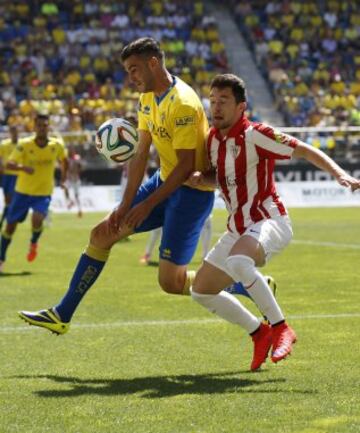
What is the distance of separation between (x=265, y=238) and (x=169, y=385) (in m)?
1.12

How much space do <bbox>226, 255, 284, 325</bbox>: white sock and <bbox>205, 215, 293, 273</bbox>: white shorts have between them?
0.17 m

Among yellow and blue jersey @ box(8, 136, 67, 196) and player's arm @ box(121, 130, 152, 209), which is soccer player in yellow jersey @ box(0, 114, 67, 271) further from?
player's arm @ box(121, 130, 152, 209)

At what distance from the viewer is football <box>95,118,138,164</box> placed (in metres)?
8.38

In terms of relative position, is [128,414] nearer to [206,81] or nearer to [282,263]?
[282,263]

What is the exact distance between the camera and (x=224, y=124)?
7.36 m

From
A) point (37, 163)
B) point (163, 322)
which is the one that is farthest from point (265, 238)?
point (37, 163)

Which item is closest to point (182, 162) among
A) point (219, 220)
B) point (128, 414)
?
point (128, 414)

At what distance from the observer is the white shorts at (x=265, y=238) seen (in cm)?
722

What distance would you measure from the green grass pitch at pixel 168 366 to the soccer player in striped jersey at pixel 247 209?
1.21ft

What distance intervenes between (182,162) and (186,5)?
3736 cm

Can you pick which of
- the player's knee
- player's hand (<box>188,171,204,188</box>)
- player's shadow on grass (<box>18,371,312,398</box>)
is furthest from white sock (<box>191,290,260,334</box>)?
player's hand (<box>188,171,204,188</box>)

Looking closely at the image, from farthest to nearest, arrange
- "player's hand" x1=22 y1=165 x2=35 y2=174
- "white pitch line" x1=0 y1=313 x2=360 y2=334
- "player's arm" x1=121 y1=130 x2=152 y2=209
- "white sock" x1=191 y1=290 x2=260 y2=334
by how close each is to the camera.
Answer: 1. "player's hand" x1=22 y1=165 x2=35 y2=174
2. "white pitch line" x1=0 y1=313 x2=360 y2=334
3. "player's arm" x1=121 y1=130 x2=152 y2=209
4. "white sock" x1=191 y1=290 x2=260 y2=334

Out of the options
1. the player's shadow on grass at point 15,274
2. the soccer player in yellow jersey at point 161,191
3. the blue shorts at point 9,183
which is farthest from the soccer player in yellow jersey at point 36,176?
the soccer player in yellow jersey at point 161,191

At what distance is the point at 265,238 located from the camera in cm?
720
